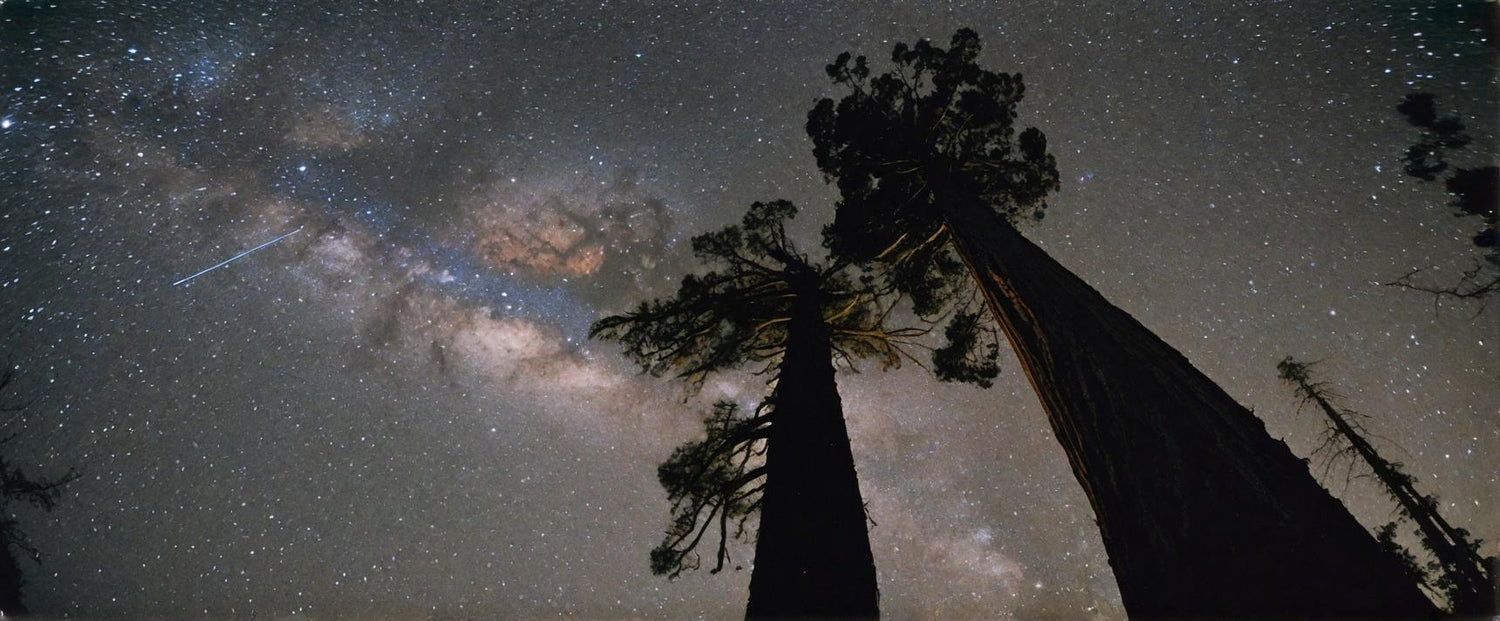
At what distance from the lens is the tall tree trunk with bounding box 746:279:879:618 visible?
9.45ft

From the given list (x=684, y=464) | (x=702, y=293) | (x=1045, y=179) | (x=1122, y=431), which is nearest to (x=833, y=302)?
(x=702, y=293)

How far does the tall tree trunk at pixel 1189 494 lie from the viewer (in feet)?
5.11

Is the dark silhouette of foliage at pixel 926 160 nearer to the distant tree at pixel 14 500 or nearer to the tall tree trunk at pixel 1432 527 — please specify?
the tall tree trunk at pixel 1432 527

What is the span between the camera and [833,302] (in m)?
7.27

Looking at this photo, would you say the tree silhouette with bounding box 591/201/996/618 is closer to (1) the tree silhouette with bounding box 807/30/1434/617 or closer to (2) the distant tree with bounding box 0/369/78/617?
(1) the tree silhouette with bounding box 807/30/1434/617

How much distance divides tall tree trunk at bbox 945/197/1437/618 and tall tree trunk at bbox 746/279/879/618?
135 centimetres

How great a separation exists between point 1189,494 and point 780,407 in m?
2.86

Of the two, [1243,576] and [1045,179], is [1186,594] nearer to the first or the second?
[1243,576]

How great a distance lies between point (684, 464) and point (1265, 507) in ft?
18.0

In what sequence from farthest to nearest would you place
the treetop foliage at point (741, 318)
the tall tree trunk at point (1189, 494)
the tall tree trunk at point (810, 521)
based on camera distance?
the treetop foliage at point (741, 318), the tall tree trunk at point (810, 521), the tall tree trunk at point (1189, 494)

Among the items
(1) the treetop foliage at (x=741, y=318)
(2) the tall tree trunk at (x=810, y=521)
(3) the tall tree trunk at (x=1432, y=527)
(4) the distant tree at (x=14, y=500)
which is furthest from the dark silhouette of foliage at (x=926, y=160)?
(4) the distant tree at (x=14, y=500)

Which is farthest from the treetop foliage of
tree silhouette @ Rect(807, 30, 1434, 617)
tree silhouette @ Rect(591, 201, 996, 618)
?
tree silhouette @ Rect(807, 30, 1434, 617)

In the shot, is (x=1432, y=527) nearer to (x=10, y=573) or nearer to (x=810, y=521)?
(x=810, y=521)

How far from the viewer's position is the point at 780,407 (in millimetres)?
4359
